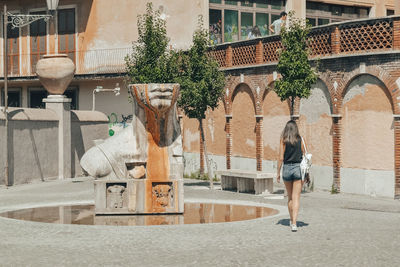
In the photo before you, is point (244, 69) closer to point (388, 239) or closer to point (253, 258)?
point (388, 239)

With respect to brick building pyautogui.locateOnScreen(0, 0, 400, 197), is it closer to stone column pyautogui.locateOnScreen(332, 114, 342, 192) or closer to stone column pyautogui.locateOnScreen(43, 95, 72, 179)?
stone column pyautogui.locateOnScreen(332, 114, 342, 192)

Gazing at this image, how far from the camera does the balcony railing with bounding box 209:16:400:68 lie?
19516 millimetres

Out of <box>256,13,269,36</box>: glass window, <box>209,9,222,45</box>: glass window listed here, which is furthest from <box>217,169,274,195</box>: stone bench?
<box>256,13,269,36</box>: glass window

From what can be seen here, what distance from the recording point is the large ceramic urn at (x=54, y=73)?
2669cm

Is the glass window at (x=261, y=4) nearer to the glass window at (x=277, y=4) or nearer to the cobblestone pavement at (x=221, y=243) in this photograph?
the glass window at (x=277, y=4)

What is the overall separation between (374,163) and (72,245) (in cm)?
1169

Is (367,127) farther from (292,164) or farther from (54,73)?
(54,73)

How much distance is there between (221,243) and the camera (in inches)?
427

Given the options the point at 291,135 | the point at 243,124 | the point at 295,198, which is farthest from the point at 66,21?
the point at 295,198

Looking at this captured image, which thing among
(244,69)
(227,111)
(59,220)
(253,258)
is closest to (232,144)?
(227,111)

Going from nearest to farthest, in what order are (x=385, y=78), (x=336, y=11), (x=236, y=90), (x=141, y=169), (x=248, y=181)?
(x=141, y=169) → (x=385, y=78) → (x=248, y=181) → (x=236, y=90) → (x=336, y=11)

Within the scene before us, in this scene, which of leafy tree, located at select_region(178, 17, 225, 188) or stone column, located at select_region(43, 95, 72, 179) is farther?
stone column, located at select_region(43, 95, 72, 179)

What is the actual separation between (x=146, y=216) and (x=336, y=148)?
8.80 metres

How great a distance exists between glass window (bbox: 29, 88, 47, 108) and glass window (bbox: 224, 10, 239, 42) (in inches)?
415
